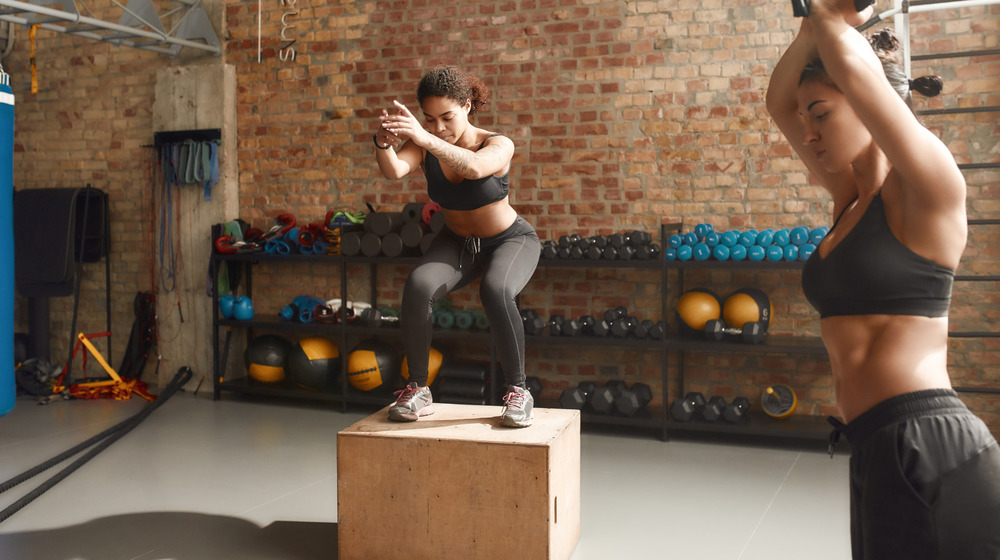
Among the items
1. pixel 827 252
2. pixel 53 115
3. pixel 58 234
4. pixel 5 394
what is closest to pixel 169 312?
pixel 58 234

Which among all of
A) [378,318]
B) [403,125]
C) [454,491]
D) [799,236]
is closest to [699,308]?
[799,236]

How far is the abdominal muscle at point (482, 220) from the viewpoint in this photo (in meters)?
2.98

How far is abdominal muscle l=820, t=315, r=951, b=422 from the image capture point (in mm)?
1235

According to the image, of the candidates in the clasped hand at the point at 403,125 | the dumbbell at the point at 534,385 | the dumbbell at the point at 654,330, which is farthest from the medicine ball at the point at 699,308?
the clasped hand at the point at 403,125

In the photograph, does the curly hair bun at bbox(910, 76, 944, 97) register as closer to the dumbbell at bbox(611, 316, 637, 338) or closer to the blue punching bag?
the dumbbell at bbox(611, 316, 637, 338)

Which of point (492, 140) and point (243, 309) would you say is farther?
point (243, 309)

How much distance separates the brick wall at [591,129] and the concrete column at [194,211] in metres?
0.16

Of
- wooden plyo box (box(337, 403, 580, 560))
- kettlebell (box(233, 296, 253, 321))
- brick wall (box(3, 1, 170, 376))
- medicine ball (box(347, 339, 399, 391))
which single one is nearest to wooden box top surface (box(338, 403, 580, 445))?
wooden plyo box (box(337, 403, 580, 560))

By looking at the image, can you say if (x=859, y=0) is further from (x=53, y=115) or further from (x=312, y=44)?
(x=53, y=115)

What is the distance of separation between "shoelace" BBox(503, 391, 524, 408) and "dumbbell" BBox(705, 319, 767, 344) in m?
1.97

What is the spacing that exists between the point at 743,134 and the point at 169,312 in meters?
4.64

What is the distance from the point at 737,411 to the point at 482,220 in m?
2.27

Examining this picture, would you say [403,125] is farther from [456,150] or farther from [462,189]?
[462,189]

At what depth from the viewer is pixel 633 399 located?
182 inches
